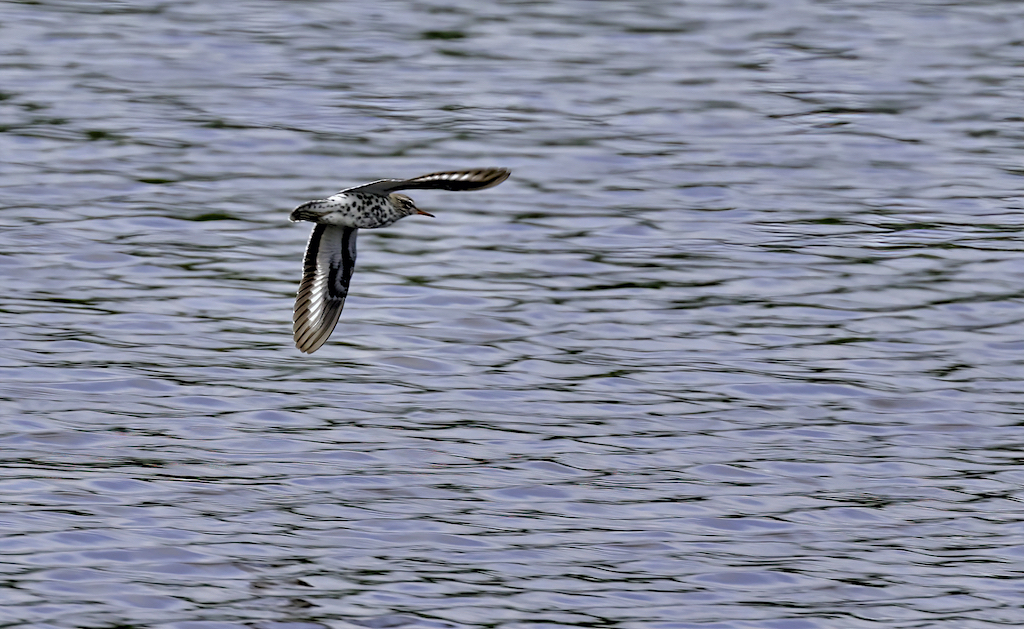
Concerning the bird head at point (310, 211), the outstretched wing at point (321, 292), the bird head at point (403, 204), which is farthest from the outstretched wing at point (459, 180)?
the outstretched wing at point (321, 292)

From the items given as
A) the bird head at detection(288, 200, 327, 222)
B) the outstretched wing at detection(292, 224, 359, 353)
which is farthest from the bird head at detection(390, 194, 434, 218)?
the bird head at detection(288, 200, 327, 222)

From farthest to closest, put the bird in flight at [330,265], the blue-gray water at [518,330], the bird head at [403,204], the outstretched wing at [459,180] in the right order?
the bird head at [403,204] → the bird in flight at [330,265] → the blue-gray water at [518,330] → the outstretched wing at [459,180]

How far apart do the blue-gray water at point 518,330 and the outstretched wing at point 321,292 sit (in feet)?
3.83

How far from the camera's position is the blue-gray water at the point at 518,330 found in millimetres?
12547

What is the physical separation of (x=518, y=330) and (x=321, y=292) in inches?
172

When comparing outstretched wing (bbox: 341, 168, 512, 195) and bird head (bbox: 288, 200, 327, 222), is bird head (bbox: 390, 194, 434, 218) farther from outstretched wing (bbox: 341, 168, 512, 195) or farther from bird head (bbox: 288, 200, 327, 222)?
outstretched wing (bbox: 341, 168, 512, 195)

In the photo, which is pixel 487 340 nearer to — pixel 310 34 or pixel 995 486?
pixel 995 486

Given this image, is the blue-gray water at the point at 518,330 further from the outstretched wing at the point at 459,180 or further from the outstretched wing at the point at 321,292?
the outstretched wing at the point at 459,180

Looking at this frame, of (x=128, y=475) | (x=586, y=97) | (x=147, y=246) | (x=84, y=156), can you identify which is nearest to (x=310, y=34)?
(x=586, y=97)

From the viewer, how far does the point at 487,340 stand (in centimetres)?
1716

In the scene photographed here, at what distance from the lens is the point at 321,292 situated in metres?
13.3

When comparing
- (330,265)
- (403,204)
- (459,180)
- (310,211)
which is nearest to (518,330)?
(330,265)

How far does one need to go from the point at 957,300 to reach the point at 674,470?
5020mm

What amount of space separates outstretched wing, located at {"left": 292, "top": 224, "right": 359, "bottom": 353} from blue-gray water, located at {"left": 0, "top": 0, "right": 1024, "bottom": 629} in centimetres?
117
